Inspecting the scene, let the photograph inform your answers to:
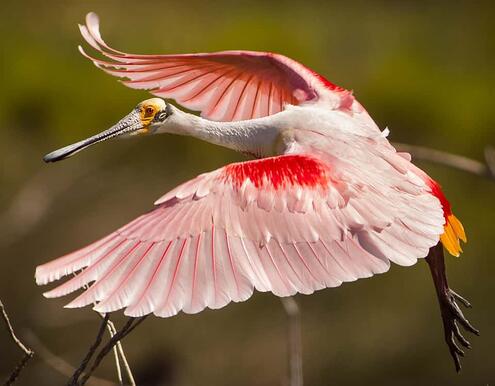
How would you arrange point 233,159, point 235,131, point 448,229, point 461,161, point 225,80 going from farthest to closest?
point 233,159 < point 461,161 < point 225,80 < point 235,131 < point 448,229

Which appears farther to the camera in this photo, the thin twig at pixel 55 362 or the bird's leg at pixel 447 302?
the bird's leg at pixel 447 302

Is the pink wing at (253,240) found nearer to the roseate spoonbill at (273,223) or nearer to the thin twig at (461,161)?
the roseate spoonbill at (273,223)

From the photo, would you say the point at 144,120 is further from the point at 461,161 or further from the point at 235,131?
the point at 461,161

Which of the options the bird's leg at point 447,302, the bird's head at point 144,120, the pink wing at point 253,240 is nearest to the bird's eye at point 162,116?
the bird's head at point 144,120

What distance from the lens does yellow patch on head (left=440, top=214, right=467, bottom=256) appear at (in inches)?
131

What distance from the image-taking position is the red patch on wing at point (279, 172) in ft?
9.98

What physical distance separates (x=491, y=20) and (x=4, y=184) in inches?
141

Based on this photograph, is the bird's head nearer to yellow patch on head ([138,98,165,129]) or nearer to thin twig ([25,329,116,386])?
yellow patch on head ([138,98,165,129])

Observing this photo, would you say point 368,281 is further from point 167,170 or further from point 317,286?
point 317,286

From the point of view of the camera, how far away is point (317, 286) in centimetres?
287

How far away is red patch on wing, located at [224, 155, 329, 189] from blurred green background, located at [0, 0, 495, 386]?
254cm

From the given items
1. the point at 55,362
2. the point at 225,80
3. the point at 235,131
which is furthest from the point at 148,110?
the point at 55,362

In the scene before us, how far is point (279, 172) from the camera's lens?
307 centimetres

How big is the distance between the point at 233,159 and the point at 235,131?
3.91m
